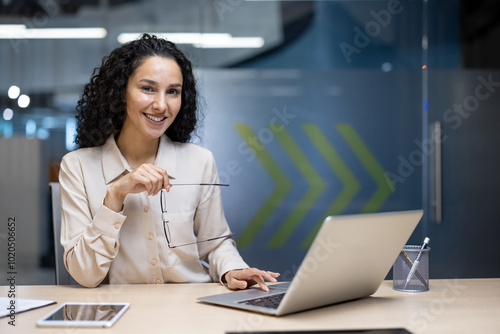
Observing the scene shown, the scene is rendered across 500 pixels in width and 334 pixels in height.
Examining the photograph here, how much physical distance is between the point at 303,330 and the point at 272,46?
2655 mm

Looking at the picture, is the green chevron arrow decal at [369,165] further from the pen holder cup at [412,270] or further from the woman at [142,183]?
the pen holder cup at [412,270]

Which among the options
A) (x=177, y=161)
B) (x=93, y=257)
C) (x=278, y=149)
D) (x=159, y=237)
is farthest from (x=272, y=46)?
(x=93, y=257)

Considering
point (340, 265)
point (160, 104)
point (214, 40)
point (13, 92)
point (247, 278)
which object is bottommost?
point (247, 278)

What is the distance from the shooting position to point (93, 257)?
1.57 meters

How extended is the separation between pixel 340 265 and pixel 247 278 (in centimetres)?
43

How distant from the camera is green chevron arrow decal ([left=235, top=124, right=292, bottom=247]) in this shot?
344 cm

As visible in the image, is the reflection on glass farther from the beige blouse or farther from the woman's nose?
the woman's nose

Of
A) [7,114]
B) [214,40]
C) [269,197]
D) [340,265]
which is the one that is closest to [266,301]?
[340,265]

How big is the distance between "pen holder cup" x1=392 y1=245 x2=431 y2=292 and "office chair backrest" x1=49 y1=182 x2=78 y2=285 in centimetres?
109

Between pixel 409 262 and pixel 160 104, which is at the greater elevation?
pixel 160 104

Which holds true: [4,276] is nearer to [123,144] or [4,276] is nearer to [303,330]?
[123,144]

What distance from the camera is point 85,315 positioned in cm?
113

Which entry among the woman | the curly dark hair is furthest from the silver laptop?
the curly dark hair

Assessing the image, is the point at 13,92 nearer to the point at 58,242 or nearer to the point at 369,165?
the point at 58,242
